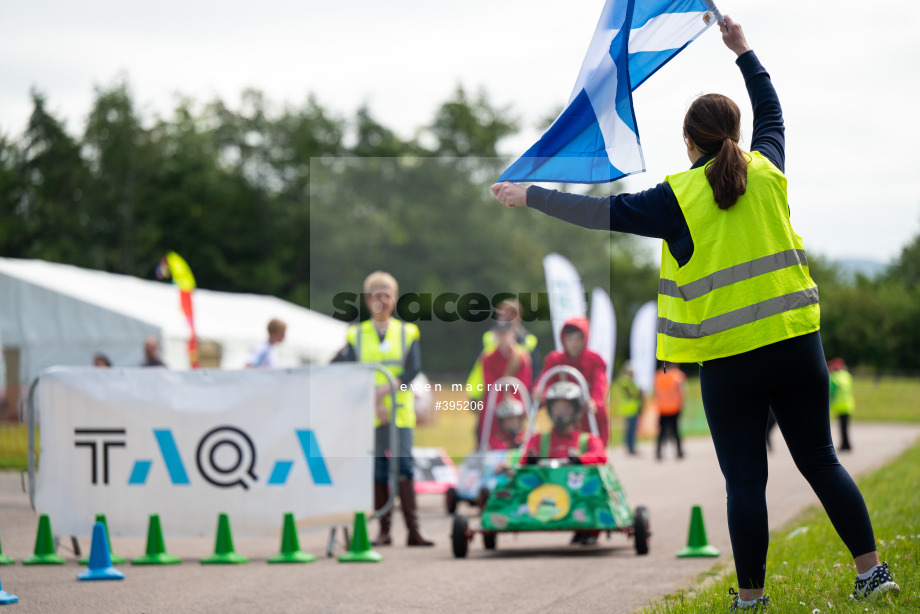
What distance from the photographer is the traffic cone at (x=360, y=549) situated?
809 centimetres

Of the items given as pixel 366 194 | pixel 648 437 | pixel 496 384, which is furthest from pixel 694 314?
pixel 366 194

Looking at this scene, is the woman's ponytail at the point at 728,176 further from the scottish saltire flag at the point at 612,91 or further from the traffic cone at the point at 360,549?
the traffic cone at the point at 360,549

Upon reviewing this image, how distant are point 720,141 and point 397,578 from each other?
3.97 m

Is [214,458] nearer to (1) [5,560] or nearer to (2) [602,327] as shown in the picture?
(1) [5,560]

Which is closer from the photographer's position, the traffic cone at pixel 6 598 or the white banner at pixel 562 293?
the traffic cone at pixel 6 598

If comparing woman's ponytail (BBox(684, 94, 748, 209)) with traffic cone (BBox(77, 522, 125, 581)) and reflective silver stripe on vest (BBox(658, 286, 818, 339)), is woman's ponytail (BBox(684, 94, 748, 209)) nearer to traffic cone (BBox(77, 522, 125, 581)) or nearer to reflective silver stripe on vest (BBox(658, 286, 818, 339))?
reflective silver stripe on vest (BBox(658, 286, 818, 339))

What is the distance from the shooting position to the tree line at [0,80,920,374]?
169 feet

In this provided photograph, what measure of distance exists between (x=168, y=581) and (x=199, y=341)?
21.6 metres

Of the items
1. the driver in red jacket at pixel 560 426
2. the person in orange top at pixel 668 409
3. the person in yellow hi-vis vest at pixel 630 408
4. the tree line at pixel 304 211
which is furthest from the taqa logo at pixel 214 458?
the tree line at pixel 304 211

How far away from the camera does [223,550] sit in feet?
26.9

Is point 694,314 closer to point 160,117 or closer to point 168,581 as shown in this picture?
point 168,581

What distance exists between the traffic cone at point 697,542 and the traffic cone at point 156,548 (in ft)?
12.6

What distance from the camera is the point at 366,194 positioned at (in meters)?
54.7

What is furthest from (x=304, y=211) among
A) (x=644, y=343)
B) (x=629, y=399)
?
(x=629, y=399)
